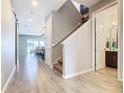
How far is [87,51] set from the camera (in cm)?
492

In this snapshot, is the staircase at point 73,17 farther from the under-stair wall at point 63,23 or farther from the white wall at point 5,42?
the white wall at point 5,42

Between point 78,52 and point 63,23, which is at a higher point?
point 63,23

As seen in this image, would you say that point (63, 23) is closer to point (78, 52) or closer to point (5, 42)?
point (78, 52)

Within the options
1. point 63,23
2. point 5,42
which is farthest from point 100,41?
point 5,42

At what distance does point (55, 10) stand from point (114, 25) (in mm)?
3243

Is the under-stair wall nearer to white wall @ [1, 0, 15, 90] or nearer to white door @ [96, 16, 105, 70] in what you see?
white door @ [96, 16, 105, 70]

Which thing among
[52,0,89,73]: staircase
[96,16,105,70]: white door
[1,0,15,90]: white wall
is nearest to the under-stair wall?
[52,0,89,73]: staircase

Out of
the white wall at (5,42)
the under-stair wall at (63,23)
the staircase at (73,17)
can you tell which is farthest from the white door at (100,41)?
the white wall at (5,42)

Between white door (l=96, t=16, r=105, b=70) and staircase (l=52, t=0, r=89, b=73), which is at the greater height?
staircase (l=52, t=0, r=89, b=73)

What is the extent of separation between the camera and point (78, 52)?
181 inches

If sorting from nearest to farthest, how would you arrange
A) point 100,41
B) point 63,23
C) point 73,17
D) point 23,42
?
point 100,41 < point 63,23 < point 73,17 < point 23,42

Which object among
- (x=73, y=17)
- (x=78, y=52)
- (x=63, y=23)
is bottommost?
(x=78, y=52)

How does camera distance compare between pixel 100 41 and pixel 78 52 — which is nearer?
pixel 78 52

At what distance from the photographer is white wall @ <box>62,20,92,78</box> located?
14.1 ft
